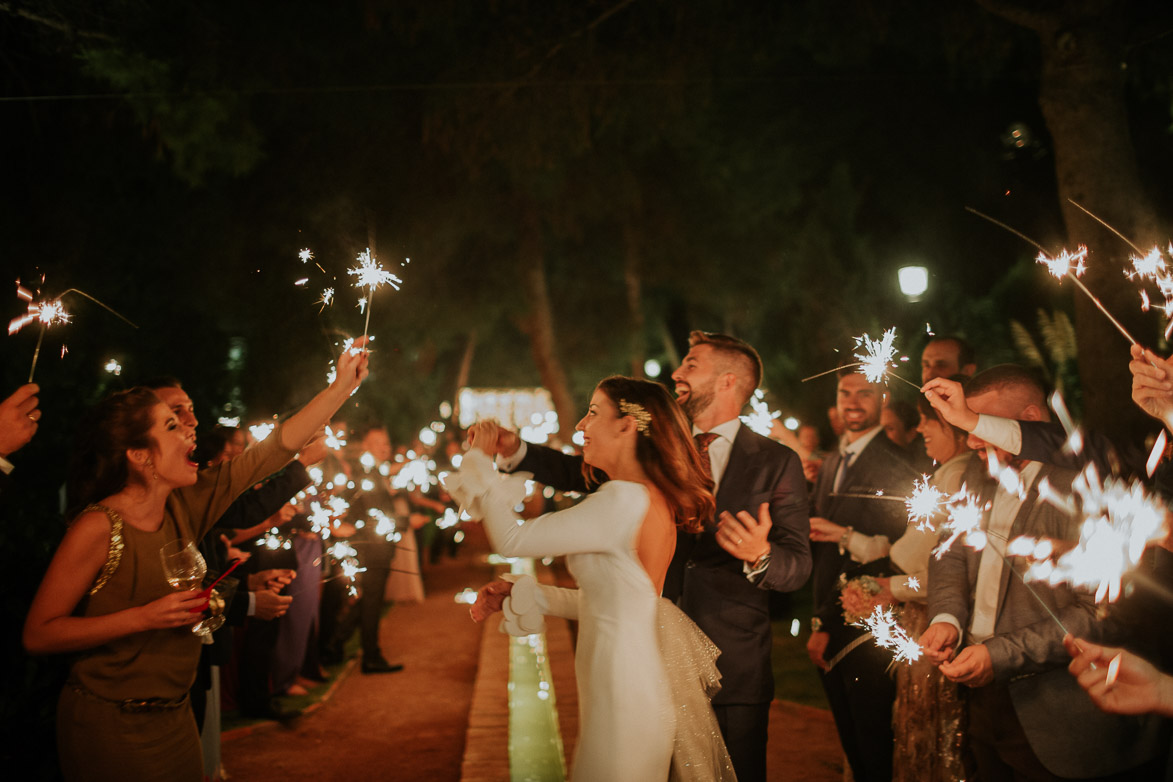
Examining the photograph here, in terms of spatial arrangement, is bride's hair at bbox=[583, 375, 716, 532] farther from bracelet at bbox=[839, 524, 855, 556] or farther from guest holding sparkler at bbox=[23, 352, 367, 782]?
bracelet at bbox=[839, 524, 855, 556]

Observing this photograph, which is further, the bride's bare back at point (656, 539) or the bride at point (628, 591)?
the bride's bare back at point (656, 539)

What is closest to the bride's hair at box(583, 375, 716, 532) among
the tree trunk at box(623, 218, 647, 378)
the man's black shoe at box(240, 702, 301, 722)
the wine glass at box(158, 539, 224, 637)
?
the wine glass at box(158, 539, 224, 637)

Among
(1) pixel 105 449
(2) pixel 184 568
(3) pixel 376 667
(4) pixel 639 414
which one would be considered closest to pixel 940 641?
(4) pixel 639 414

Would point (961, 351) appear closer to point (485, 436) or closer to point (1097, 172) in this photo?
point (1097, 172)

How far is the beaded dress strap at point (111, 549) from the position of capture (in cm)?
264

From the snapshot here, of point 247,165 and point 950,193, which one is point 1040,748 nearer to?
point 247,165

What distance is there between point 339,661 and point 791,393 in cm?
1312

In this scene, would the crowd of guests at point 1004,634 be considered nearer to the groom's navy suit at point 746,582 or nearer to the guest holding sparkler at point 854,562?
the guest holding sparkler at point 854,562

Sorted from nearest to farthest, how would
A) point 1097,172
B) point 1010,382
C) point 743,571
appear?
point 743,571 → point 1010,382 → point 1097,172

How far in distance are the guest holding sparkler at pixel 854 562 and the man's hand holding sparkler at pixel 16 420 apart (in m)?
3.41

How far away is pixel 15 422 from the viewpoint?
9.18 feet

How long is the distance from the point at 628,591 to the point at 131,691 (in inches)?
63.1

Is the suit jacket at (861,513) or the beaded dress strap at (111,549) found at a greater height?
the suit jacket at (861,513)

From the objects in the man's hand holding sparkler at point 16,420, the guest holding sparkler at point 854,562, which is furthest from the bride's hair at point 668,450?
the man's hand holding sparkler at point 16,420
